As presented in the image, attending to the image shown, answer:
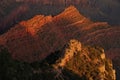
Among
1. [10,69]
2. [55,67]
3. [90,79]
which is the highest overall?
[10,69]

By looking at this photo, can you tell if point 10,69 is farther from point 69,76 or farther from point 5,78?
point 69,76

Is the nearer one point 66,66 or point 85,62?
point 66,66

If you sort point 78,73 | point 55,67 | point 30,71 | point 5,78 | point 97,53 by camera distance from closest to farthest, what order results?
point 5,78, point 30,71, point 55,67, point 78,73, point 97,53

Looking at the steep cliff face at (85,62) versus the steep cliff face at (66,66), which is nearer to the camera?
the steep cliff face at (66,66)

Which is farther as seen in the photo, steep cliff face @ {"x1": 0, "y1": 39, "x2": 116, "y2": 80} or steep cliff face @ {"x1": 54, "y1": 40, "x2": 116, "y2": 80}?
steep cliff face @ {"x1": 54, "y1": 40, "x2": 116, "y2": 80}

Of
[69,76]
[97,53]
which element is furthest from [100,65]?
[69,76]

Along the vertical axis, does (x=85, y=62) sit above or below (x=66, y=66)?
below

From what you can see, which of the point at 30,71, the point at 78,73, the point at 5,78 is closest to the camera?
the point at 5,78

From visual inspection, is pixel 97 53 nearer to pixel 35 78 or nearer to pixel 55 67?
pixel 55 67

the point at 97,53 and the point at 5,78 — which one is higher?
Result: the point at 5,78

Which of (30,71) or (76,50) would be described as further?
(76,50)

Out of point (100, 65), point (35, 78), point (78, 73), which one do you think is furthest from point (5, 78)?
point (100, 65)
